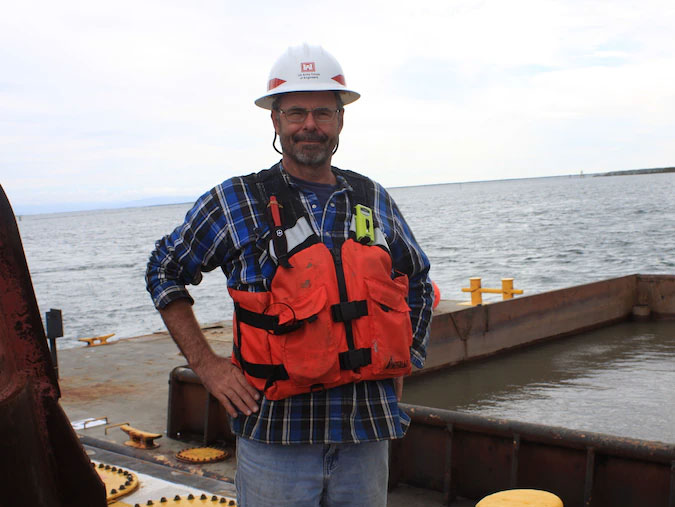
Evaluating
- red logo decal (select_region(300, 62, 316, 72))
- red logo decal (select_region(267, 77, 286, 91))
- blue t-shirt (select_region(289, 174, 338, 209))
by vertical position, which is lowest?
blue t-shirt (select_region(289, 174, 338, 209))

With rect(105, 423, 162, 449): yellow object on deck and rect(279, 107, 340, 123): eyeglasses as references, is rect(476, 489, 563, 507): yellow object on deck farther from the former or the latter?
rect(105, 423, 162, 449): yellow object on deck

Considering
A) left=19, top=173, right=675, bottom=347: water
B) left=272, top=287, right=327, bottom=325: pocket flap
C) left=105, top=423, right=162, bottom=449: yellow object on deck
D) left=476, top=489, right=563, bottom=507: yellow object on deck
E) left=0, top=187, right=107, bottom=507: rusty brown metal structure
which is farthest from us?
left=19, top=173, right=675, bottom=347: water

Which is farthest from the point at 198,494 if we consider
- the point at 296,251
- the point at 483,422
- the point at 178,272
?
the point at 296,251

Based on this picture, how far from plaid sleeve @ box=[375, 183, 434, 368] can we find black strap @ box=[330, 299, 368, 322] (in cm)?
44

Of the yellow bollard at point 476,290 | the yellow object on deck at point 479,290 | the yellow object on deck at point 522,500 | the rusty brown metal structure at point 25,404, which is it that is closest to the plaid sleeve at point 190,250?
the rusty brown metal structure at point 25,404

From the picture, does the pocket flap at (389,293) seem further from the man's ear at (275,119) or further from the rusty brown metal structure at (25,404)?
the rusty brown metal structure at (25,404)

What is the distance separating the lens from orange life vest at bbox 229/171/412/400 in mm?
2289

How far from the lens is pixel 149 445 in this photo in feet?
25.2

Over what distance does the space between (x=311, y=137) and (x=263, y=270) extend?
0.49 m

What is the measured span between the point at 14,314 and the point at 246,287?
2.55 ft

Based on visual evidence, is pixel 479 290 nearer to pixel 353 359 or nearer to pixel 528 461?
pixel 528 461

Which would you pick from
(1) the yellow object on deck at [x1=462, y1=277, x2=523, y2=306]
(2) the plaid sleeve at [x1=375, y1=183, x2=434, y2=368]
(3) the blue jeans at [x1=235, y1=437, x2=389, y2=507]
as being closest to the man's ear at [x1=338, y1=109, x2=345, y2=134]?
(2) the plaid sleeve at [x1=375, y1=183, x2=434, y2=368]

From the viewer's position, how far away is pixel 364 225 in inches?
98.6

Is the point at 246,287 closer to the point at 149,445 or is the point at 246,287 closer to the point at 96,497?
the point at 96,497
